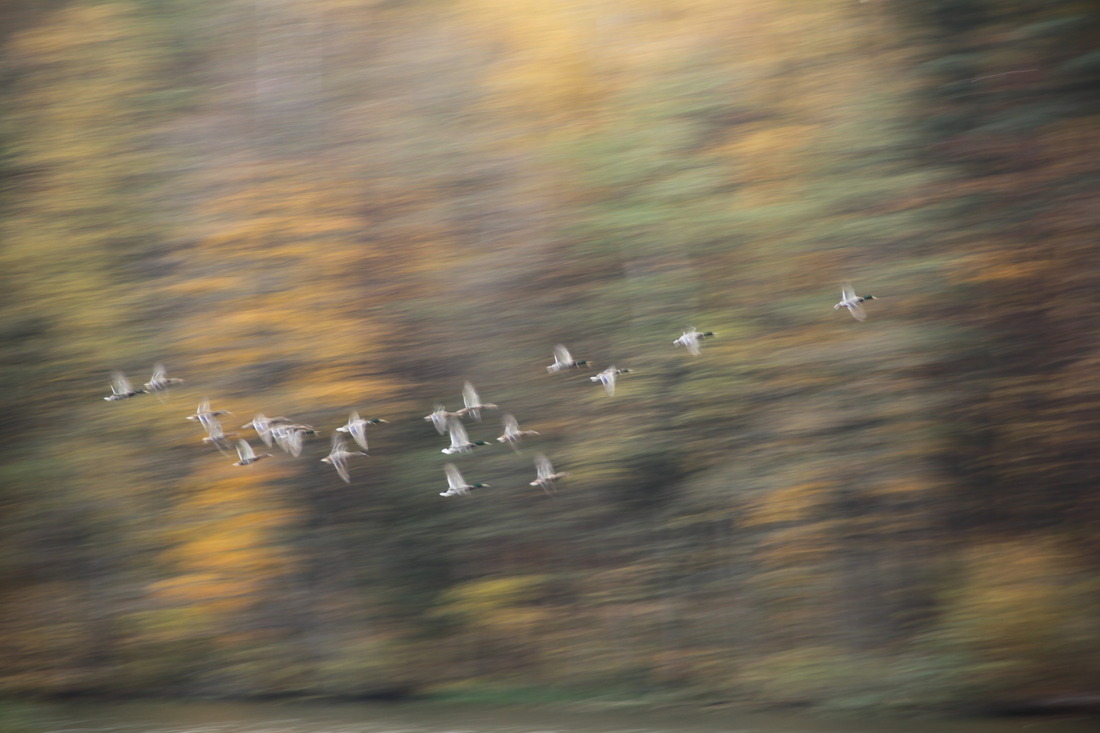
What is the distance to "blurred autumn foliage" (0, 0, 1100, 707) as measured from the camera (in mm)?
9797

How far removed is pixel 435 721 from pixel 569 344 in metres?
3.61

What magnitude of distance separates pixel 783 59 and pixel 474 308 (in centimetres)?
390

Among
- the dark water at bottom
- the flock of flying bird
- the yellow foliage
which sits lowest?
the dark water at bottom

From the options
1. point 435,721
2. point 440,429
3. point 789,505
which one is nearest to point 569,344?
point 440,429

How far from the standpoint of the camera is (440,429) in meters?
11.1

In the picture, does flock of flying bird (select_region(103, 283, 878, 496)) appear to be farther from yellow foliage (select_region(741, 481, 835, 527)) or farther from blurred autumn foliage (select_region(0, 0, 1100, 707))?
yellow foliage (select_region(741, 481, 835, 527))

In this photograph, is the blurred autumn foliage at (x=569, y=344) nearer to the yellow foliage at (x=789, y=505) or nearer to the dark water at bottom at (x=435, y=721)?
the yellow foliage at (x=789, y=505)

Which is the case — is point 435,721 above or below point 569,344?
below

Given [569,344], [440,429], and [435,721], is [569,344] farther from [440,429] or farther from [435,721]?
[435,721]

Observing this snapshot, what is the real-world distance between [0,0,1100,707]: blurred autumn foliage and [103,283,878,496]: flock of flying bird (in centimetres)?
18

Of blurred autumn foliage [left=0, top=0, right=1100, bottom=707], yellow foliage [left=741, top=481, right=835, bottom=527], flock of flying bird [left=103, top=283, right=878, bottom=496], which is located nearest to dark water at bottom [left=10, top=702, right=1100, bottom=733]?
blurred autumn foliage [left=0, top=0, right=1100, bottom=707]

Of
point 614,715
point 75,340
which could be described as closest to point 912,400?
point 614,715

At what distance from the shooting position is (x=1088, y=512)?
9.25 m

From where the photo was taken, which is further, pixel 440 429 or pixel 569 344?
pixel 569 344
